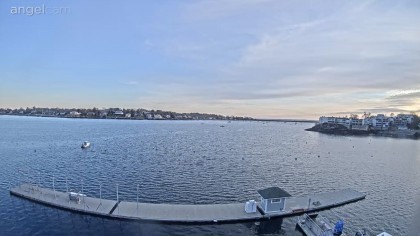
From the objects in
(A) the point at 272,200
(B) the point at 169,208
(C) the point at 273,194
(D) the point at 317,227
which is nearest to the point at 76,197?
(B) the point at 169,208

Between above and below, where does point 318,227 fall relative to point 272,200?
below

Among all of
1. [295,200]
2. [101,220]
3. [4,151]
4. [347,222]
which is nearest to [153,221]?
[101,220]

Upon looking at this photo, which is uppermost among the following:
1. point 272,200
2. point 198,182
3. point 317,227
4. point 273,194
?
point 273,194

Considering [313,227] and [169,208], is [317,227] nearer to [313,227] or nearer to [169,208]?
[313,227]

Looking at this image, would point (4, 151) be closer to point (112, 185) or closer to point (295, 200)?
point (112, 185)

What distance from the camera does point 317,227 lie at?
32906 millimetres

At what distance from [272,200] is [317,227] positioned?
638 centimetres

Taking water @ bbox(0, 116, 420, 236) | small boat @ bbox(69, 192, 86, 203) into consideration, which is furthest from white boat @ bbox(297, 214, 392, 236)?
small boat @ bbox(69, 192, 86, 203)

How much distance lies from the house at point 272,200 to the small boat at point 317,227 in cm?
294

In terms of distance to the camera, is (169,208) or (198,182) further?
(198,182)

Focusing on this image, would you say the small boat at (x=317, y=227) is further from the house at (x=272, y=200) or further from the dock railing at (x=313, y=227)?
the house at (x=272, y=200)

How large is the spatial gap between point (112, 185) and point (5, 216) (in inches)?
662

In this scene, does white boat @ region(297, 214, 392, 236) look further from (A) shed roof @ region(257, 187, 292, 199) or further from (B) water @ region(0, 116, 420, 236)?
(A) shed roof @ region(257, 187, 292, 199)

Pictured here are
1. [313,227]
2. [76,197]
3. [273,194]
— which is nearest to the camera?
[313,227]
